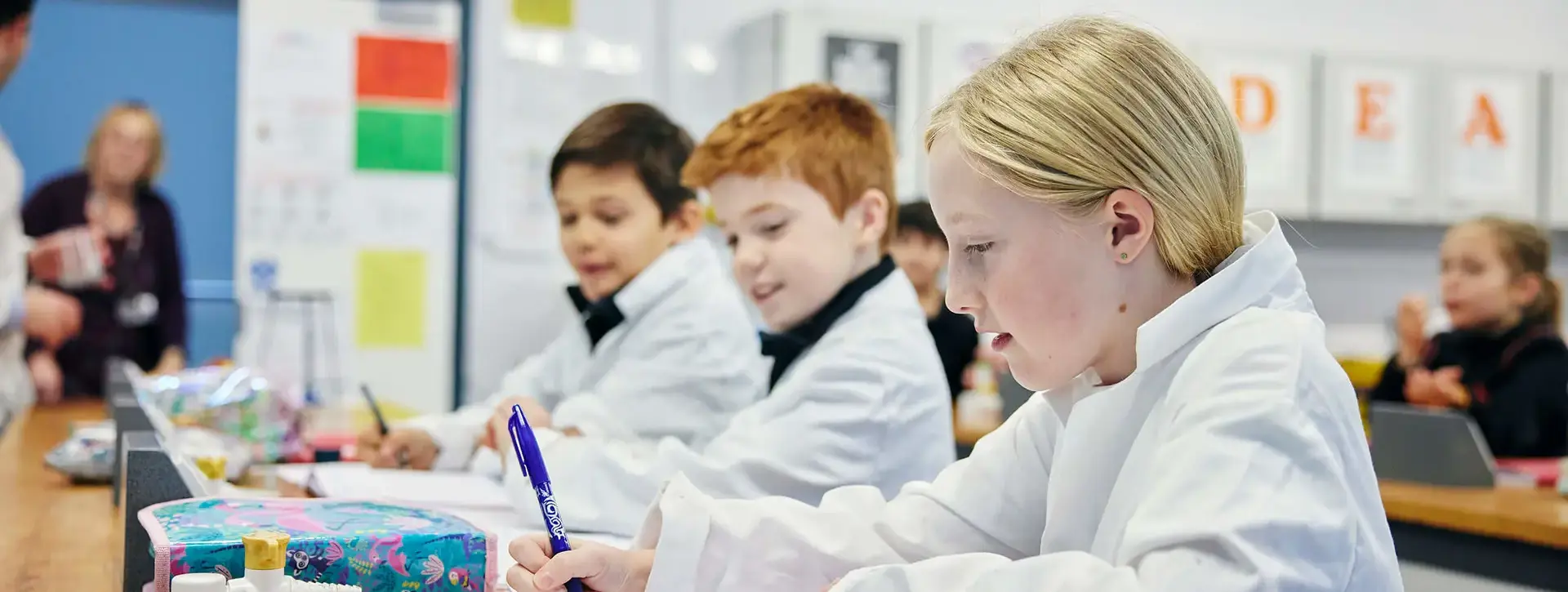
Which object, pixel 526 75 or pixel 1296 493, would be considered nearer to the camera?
pixel 1296 493

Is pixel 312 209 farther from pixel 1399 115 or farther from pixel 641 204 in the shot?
pixel 1399 115

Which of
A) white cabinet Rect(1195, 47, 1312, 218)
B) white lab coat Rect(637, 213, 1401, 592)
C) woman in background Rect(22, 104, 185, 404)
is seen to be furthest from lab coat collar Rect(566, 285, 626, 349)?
white cabinet Rect(1195, 47, 1312, 218)

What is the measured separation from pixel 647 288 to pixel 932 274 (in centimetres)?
198

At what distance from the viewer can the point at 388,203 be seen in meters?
4.12

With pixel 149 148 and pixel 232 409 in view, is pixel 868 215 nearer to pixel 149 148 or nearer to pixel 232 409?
pixel 232 409

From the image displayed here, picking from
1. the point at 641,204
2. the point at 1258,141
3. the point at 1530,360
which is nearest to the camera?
the point at 641,204

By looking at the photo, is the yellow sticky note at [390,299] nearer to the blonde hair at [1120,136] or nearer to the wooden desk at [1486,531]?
the wooden desk at [1486,531]

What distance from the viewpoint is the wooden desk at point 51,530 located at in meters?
0.97

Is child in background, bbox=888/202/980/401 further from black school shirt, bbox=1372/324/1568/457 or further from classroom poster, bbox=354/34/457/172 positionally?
classroom poster, bbox=354/34/457/172

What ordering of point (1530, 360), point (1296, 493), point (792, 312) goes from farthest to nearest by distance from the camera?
point (1530, 360)
point (792, 312)
point (1296, 493)

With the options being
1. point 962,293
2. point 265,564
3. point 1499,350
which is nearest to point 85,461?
point 265,564

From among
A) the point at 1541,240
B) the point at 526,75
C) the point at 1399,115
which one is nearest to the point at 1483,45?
the point at 1399,115

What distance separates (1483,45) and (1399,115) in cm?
90

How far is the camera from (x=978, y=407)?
348 cm
